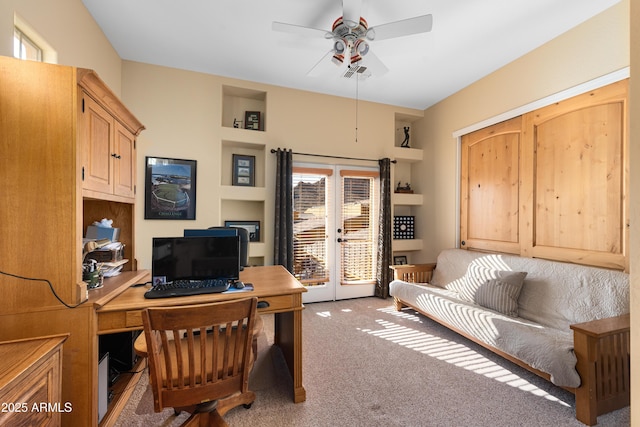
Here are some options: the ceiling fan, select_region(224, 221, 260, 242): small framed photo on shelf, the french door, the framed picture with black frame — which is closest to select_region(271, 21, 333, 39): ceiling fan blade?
the ceiling fan

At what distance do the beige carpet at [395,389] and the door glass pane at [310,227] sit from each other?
1140mm

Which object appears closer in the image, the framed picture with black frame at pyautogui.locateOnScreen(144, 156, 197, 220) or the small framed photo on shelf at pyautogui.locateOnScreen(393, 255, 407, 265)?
the framed picture with black frame at pyautogui.locateOnScreen(144, 156, 197, 220)

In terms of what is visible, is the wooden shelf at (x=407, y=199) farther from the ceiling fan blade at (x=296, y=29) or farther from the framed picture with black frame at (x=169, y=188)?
the framed picture with black frame at (x=169, y=188)

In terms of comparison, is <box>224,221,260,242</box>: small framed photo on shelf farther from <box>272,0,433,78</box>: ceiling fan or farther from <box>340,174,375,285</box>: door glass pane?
<box>272,0,433,78</box>: ceiling fan

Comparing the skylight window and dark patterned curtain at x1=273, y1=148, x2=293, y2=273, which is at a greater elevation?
the skylight window

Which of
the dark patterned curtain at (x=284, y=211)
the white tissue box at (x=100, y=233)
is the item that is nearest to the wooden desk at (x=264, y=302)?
the white tissue box at (x=100, y=233)

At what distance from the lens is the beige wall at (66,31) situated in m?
1.62

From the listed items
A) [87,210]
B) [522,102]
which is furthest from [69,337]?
[522,102]

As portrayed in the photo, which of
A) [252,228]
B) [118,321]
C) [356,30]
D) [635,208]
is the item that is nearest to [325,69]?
[356,30]

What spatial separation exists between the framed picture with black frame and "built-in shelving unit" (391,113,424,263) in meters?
2.97

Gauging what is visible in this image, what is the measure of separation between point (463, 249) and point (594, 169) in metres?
1.71

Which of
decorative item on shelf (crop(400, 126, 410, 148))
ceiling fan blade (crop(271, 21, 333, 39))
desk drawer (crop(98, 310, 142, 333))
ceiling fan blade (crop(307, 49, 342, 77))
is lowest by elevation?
desk drawer (crop(98, 310, 142, 333))

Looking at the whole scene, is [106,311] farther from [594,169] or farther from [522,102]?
[522,102]

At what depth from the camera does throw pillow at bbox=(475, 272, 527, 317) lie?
8.61 feet
